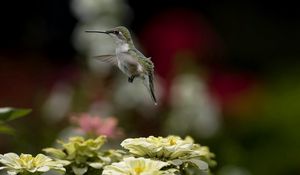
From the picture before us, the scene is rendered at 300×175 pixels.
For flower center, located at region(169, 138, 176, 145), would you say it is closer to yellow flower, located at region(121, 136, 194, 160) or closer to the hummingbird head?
yellow flower, located at region(121, 136, 194, 160)

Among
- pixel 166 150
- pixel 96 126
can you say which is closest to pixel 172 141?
pixel 166 150

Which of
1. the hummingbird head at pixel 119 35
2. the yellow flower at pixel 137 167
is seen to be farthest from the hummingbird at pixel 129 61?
the yellow flower at pixel 137 167

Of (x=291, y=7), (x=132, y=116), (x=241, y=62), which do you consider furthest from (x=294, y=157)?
(x=291, y=7)

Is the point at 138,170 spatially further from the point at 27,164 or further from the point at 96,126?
the point at 96,126

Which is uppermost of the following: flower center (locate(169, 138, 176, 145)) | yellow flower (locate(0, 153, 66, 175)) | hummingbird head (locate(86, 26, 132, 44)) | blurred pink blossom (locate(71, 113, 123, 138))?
hummingbird head (locate(86, 26, 132, 44))

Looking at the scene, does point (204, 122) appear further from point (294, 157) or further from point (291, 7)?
point (291, 7)

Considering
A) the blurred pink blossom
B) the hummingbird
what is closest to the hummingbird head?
the hummingbird

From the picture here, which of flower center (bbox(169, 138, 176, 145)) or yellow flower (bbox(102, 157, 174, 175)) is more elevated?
flower center (bbox(169, 138, 176, 145))
